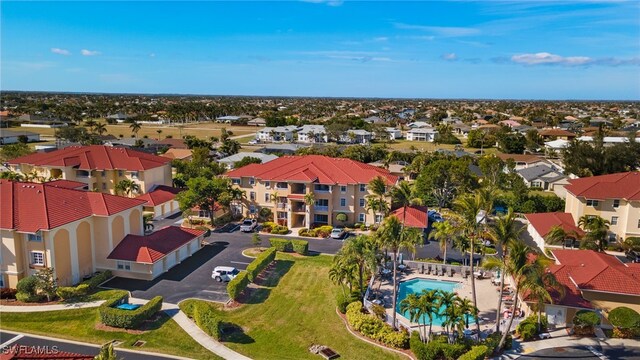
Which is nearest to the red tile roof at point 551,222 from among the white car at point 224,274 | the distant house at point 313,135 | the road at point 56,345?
the white car at point 224,274

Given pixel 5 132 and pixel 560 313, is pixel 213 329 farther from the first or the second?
pixel 5 132

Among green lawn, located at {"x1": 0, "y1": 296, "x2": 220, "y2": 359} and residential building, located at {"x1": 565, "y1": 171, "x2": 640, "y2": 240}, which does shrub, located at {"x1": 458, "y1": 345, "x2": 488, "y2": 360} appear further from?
residential building, located at {"x1": 565, "y1": 171, "x2": 640, "y2": 240}

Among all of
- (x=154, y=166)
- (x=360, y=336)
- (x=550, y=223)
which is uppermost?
(x=154, y=166)

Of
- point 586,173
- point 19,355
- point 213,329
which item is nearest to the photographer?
point 19,355

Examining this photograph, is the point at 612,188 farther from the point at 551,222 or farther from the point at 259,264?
the point at 259,264

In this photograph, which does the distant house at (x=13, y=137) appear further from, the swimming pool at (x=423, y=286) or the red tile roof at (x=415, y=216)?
the swimming pool at (x=423, y=286)

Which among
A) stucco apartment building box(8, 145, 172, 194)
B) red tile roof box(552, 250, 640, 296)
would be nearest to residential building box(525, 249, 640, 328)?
red tile roof box(552, 250, 640, 296)

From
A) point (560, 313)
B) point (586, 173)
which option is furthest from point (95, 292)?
point (586, 173)
